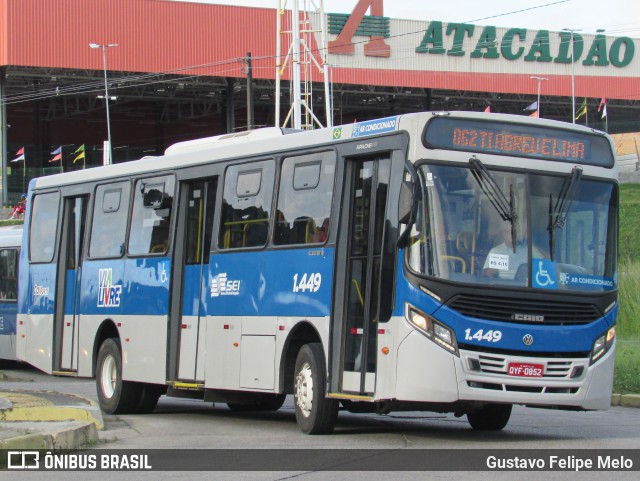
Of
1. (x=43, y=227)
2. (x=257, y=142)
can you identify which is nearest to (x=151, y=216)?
(x=257, y=142)

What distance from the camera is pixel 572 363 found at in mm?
11711

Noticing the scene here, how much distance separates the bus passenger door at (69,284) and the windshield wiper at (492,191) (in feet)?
27.1

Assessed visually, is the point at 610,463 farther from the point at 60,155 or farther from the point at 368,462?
the point at 60,155

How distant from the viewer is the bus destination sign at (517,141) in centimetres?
1173

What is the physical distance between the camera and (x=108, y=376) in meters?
17.1

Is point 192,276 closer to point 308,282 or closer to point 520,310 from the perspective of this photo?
point 308,282

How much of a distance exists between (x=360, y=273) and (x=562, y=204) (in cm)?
218

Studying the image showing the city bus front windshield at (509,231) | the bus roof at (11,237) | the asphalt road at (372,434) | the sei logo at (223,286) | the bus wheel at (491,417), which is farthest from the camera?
the bus roof at (11,237)

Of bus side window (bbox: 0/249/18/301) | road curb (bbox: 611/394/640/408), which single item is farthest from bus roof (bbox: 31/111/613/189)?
bus side window (bbox: 0/249/18/301)

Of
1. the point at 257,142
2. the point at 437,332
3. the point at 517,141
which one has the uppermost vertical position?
the point at 257,142

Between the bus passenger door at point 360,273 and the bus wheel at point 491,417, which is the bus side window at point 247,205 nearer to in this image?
the bus passenger door at point 360,273

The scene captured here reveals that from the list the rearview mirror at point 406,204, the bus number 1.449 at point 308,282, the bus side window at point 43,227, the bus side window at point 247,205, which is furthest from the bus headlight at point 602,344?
the bus side window at point 43,227

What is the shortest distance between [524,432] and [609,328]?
1.87 metres

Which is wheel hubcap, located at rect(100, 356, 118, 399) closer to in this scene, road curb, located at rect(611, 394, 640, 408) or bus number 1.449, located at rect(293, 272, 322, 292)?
bus number 1.449, located at rect(293, 272, 322, 292)
